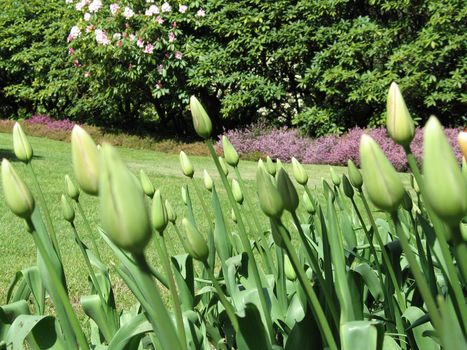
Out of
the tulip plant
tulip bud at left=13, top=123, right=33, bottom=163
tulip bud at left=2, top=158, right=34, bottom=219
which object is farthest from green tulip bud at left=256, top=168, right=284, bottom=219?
tulip bud at left=13, top=123, right=33, bottom=163

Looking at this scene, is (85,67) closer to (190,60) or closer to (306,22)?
(190,60)

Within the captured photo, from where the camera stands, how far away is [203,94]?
48.7 feet

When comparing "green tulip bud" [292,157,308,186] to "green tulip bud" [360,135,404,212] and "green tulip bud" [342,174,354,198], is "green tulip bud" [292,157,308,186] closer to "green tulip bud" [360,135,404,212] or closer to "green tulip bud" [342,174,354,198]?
"green tulip bud" [342,174,354,198]

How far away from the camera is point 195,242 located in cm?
101

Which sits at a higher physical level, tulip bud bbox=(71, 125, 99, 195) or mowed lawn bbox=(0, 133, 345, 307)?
tulip bud bbox=(71, 125, 99, 195)

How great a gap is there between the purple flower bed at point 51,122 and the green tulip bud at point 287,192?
52.1ft

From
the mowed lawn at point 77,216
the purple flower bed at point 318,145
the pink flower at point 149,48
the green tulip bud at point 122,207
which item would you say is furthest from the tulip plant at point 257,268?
the pink flower at point 149,48

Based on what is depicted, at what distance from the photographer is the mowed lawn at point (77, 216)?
3.88 metres

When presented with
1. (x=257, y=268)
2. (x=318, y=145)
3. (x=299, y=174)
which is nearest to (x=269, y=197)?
(x=257, y=268)

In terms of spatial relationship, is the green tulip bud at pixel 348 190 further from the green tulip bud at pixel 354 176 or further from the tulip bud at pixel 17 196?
the tulip bud at pixel 17 196

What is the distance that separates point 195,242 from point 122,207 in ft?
1.73

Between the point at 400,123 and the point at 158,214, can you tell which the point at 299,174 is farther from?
the point at 400,123

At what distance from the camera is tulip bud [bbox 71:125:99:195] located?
73cm

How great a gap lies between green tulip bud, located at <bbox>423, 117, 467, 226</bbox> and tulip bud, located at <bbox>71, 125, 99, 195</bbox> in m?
0.38
